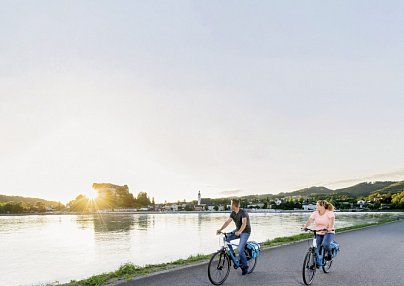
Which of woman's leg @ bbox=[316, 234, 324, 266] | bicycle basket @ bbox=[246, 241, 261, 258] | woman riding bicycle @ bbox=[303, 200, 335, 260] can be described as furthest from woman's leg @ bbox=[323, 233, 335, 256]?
bicycle basket @ bbox=[246, 241, 261, 258]

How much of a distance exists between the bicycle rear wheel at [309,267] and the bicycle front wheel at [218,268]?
6.71 ft

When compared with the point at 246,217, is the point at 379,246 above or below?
below

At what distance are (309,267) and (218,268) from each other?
8.02 ft

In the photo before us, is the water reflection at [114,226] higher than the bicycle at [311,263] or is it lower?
lower

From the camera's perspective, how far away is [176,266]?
44.2 ft

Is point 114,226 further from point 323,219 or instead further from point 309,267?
point 309,267

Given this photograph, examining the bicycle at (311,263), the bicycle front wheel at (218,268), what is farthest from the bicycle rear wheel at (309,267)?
the bicycle front wheel at (218,268)

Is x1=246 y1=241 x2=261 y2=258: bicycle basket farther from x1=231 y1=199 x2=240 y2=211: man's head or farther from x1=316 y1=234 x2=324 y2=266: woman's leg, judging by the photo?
x1=316 y1=234 x2=324 y2=266: woman's leg

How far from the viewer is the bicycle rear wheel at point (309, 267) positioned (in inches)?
421

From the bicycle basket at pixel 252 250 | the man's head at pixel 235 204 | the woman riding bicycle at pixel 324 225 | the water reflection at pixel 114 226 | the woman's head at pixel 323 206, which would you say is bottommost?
the water reflection at pixel 114 226

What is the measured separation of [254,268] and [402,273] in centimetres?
442

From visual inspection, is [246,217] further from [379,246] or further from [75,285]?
[379,246]

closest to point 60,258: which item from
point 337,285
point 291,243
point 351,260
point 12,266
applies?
point 12,266

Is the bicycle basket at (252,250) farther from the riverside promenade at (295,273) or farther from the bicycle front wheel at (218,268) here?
the bicycle front wheel at (218,268)
